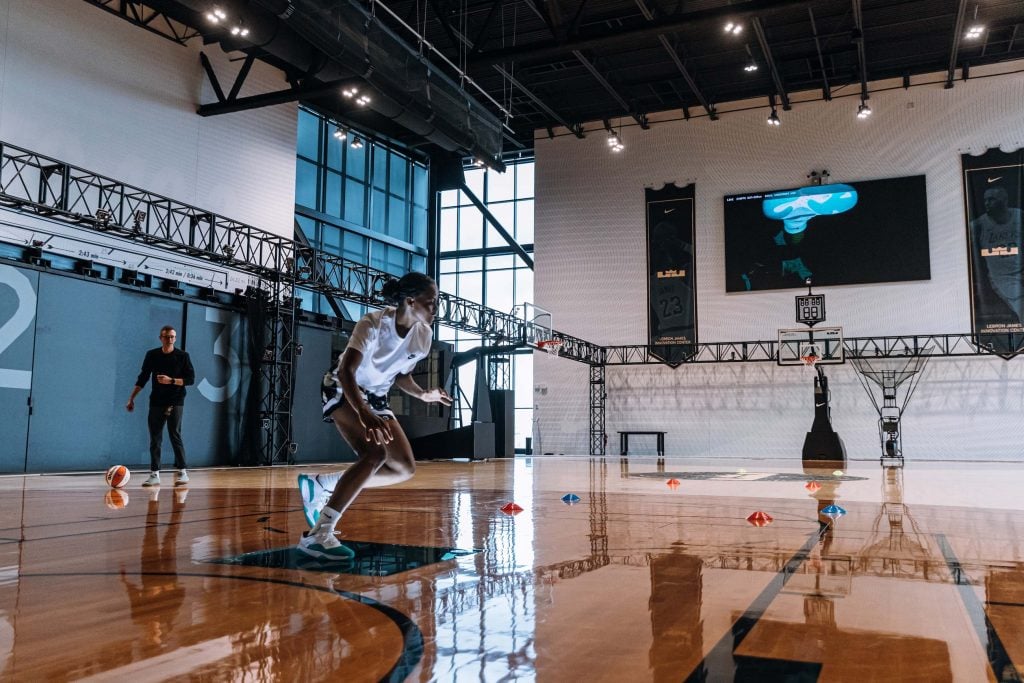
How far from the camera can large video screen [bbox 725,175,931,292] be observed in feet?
66.1

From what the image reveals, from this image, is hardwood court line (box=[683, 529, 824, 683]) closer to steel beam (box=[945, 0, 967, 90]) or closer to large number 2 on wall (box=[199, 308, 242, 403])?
large number 2 on wall (box=[199, 308, 242, 403])

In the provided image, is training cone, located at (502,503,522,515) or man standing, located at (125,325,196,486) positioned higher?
man standing, located at (125,325,196,486)

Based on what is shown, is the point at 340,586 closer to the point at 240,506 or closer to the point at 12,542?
the point at 12,542

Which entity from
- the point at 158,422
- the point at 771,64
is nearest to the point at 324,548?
the point at 158,422

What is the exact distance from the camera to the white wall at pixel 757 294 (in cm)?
1961

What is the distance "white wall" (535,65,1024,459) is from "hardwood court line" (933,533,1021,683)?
19044 mm

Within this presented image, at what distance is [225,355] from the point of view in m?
15.0

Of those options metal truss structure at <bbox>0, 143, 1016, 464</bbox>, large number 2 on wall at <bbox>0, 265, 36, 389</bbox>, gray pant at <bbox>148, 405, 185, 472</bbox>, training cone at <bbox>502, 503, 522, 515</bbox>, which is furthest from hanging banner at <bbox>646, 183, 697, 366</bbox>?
training cone at <bbox>502, 503, 522, 515</bbox>

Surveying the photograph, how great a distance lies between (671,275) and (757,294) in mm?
2550

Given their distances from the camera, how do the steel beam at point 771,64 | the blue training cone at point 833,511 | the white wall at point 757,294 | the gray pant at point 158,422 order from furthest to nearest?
1. the white wall at point 757,294
2. the steel beam at point 771,64
3. the gray pant at point 158,422
4. the blue training cone at point 833,511

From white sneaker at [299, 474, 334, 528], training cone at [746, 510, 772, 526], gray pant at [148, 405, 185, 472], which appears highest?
gray pant at [148, 405, 185, 472]

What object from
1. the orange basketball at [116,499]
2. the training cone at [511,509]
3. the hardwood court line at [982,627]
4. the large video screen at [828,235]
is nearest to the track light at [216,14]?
the orange basketball at [116,499]

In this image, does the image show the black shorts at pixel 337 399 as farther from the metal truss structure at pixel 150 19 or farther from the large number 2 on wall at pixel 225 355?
the metal truss structure at pixel 150 19

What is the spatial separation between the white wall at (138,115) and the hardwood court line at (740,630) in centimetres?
1432
